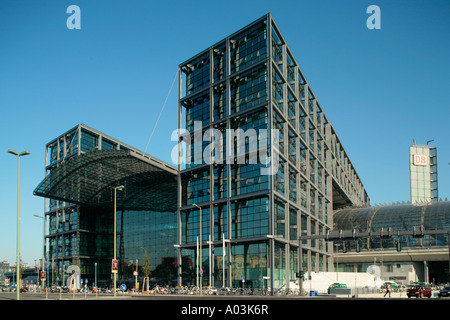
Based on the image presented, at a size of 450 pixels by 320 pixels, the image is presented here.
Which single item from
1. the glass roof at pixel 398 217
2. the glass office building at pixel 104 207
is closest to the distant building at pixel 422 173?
the glass roof at pixel 398 217

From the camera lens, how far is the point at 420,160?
17862cm

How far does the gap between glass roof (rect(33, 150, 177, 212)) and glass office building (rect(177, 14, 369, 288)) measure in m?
9.71

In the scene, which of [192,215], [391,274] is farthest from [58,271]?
[391,274]

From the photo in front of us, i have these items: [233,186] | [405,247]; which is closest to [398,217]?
[405,247]

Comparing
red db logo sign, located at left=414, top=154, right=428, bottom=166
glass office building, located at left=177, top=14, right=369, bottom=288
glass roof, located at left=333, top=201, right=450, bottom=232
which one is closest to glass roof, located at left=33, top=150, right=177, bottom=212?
glass office building, located at left=177, top=14, right=369, bottom=288

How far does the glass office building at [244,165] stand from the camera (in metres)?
67.2

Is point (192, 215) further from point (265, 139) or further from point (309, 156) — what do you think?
point (309, 156)

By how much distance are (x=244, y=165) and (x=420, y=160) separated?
13192 centimetres

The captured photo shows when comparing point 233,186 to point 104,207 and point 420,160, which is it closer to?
point 104,207

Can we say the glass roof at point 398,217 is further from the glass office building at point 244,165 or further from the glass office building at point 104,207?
the glass office building at point 104,207

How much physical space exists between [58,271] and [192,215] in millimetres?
56057

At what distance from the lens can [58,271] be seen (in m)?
116

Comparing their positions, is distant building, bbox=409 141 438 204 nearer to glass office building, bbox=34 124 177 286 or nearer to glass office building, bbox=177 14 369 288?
glass office building, bbox=177 14 369 288

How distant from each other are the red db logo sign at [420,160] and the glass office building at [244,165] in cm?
10718
